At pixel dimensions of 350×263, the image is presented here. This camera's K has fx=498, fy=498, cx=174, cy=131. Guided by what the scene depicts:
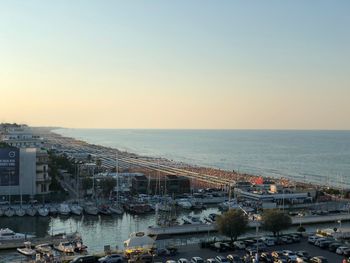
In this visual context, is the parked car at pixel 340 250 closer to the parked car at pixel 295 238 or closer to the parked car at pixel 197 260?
the parked car at pixel 295 238

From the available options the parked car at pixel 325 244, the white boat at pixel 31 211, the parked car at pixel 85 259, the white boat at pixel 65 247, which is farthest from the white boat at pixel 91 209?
the parked car at pixel 325 244

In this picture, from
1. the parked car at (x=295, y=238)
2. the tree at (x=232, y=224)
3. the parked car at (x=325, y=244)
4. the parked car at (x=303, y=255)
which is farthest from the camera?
the parked car at (x=295, y=238)

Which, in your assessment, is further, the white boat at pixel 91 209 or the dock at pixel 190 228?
the white boat at pixel 91 209

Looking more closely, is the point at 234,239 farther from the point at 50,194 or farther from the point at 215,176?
the point at 215,176

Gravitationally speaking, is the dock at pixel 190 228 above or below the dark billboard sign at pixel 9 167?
below

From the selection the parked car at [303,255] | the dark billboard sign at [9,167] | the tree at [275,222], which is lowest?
the parked car at [303,255]

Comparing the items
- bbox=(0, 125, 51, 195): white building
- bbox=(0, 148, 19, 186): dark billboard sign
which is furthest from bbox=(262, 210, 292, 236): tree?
bbox=(0, 148, 19, 186): dark billboard sign

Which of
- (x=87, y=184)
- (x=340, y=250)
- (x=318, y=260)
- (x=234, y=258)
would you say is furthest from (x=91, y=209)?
(x=318, y=260)
